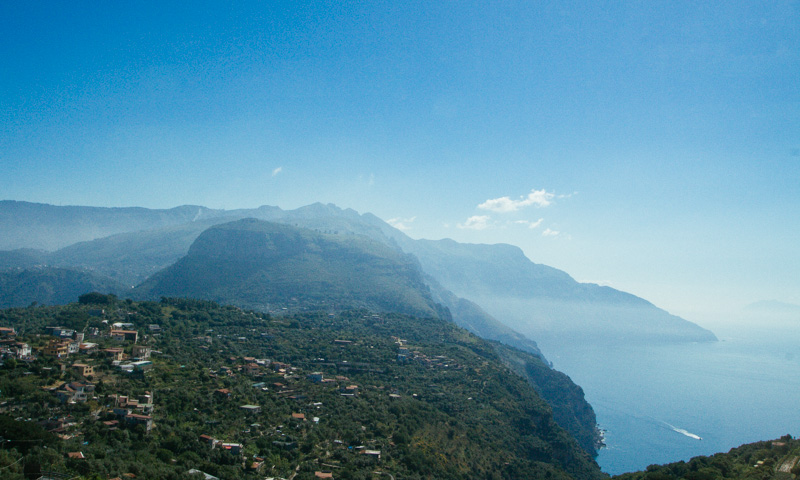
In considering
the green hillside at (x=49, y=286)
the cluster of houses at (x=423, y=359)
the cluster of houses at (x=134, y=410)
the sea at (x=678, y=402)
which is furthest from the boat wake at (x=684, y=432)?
the green hillside at (x=49, y=286)

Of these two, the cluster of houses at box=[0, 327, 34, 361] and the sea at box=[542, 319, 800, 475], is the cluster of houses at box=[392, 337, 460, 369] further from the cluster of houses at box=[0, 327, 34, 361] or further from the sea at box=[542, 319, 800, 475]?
the cluster of houses at box=[0, 327, 34, 361]

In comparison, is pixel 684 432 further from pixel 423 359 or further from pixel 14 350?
pixel 14 350

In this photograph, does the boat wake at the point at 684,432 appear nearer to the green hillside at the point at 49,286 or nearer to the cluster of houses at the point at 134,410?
the cluster of houses at the point at 134,410

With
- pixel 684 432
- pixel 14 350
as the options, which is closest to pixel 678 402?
pixel 684 432

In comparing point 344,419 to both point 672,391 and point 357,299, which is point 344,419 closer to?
point 357,299

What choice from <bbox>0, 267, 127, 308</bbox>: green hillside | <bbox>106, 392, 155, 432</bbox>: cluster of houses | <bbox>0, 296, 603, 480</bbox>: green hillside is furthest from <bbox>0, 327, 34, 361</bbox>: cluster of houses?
<bbox>0, 267, 127, 308</bbox>: green hillside
